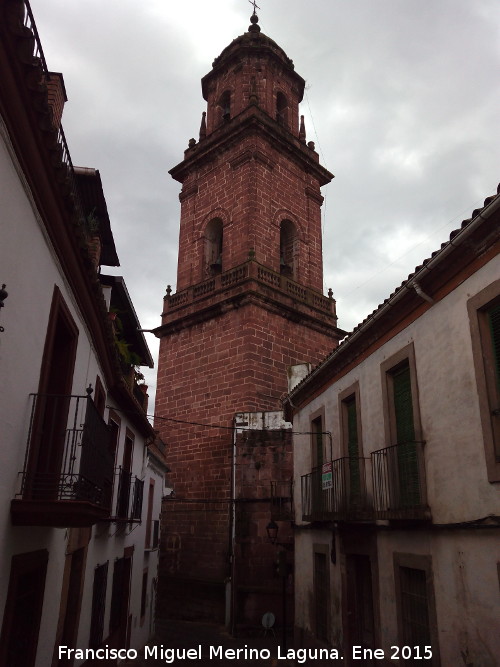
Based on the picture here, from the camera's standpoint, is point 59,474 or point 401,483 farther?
point 401,483

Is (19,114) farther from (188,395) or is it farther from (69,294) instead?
(188,395)

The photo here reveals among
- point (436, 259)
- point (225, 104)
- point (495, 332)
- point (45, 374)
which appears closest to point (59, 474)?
point (45, 374)

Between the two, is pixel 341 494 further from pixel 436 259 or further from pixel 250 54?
pixel 250 54

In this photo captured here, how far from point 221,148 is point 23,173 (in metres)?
Result: 18.3

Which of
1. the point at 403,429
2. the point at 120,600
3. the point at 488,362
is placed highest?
the point at 488,362

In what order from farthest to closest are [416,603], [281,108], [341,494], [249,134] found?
[281,108] → [249,134] → [341,494] → [416,603]

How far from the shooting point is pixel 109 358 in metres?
8.88

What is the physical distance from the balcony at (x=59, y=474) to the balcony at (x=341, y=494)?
3953mm

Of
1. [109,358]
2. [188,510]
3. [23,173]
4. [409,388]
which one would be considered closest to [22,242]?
[23,173]

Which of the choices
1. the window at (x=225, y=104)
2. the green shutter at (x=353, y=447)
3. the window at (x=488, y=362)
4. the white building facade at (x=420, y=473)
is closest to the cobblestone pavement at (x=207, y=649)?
the white building facade at (x=420, y=473)

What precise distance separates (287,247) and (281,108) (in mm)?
6514

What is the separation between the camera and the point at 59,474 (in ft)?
15.6

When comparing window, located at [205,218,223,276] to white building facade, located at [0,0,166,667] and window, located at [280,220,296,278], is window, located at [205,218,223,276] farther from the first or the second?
white building facade, located at [0,0,166,667]

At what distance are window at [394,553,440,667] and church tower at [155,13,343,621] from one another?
8674 millimetres
